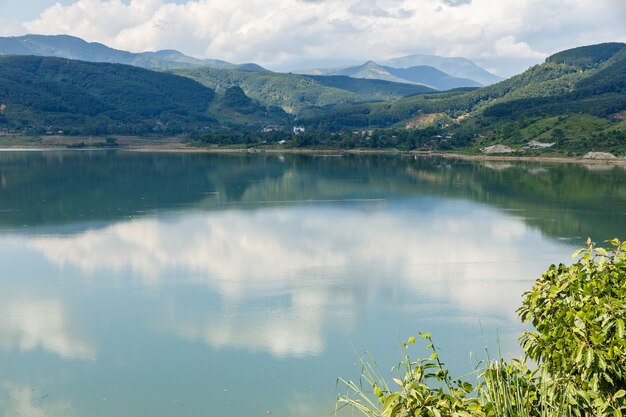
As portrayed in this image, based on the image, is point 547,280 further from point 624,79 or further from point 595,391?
point 624,79

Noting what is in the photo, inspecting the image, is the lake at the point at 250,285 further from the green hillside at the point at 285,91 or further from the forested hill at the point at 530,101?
the green hillside at the point at 285,91

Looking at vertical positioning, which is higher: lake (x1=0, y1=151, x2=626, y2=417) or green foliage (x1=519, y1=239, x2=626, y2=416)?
green foliage (x1=519, y1=239, x2=626, y2=416)

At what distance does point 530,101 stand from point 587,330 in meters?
99.6

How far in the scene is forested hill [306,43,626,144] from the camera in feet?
284

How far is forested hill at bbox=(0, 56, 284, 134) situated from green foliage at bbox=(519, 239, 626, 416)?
100m

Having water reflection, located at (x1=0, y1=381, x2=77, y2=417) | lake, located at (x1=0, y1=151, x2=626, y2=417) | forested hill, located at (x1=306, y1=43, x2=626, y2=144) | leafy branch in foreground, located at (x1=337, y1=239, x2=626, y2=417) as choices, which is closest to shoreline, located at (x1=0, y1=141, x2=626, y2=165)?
forested hill, located at (x1=306, y1=43, x2=626, y2=144)

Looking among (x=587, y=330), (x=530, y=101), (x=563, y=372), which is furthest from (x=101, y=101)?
(x=587, y=330)

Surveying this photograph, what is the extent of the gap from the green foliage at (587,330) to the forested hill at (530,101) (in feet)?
256

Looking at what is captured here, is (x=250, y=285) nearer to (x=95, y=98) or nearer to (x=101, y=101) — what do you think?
(x=101, y=101)

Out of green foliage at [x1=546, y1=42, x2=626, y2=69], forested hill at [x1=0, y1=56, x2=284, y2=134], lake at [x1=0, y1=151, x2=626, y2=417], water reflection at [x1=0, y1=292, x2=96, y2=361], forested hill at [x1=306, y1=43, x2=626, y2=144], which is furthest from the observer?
green foliage at [x1=546, y1=42, x2=626, y2=69]

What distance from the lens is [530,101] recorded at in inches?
3856

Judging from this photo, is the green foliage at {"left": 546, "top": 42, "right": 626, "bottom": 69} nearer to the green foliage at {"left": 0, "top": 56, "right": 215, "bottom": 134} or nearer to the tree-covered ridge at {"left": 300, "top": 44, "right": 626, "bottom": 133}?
the tree-covered ridge at {"left": 300, "top": 44, "right": 626, "bottom": 133}

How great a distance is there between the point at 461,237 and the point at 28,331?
16.2 metres

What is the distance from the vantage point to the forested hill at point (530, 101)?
86500mm
